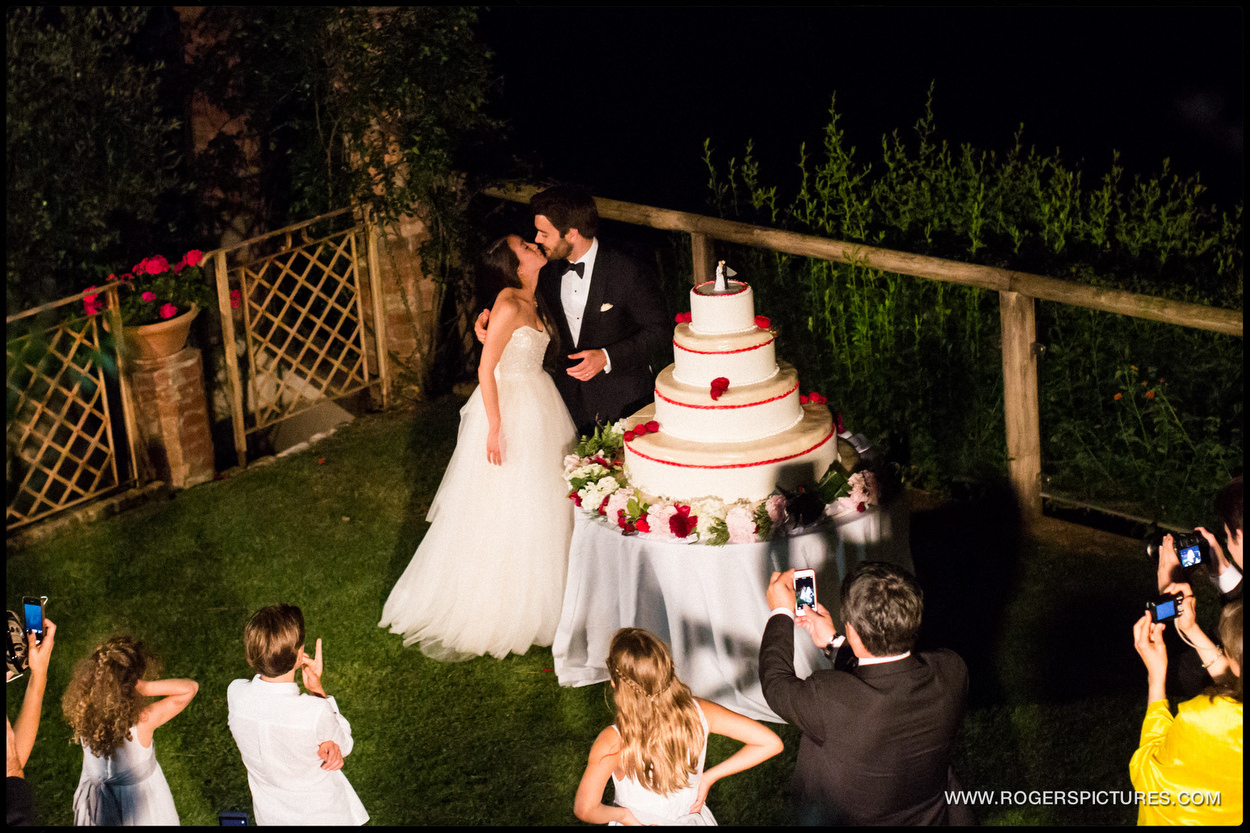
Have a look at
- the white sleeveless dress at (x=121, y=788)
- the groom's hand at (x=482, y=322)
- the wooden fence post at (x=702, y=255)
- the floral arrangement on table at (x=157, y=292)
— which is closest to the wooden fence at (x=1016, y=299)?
the wooden fence post at (x=702, y=255)

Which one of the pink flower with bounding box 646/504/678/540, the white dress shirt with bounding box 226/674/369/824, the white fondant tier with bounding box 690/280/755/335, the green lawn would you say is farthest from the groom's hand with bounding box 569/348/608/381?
the white dress shirt with bounding box 226/674/369/824

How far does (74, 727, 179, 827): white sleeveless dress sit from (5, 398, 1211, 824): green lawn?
3.18 feet

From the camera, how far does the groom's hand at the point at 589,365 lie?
645cm

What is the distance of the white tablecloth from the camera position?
216 inches

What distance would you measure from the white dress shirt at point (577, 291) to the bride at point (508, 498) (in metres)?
0.17

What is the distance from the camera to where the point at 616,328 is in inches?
260

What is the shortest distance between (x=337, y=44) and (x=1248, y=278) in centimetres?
548

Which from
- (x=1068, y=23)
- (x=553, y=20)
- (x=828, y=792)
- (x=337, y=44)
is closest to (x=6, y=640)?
(x=828, y=792)

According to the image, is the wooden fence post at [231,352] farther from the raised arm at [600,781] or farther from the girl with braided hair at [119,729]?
the raised arm at [600,781]

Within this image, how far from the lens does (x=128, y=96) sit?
350 inches

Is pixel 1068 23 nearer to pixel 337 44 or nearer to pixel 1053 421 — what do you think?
pixel 1053 421

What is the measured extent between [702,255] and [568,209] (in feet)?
5.95

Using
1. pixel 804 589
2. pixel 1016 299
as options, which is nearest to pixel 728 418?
pixel 804 589

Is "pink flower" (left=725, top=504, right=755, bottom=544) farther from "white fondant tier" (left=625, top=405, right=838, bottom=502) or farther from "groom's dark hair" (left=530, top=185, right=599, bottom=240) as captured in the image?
"groom's dark hair" (left=530, top=185, right=599, bottom=240)
